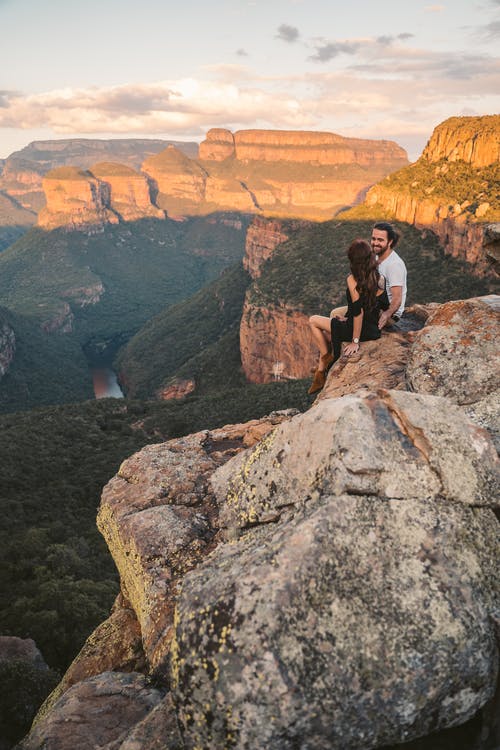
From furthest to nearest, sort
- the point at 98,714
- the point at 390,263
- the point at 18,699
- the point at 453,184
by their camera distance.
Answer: the point at 453,184
the point at 18,699
the point at 390,263
the point at 98,714

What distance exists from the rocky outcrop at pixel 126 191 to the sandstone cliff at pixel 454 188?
144 meters

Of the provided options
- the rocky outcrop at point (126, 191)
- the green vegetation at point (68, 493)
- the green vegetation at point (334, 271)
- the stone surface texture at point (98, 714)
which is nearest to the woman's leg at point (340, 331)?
the stone surface texture at point (98, 714)

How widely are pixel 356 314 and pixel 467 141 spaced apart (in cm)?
5871

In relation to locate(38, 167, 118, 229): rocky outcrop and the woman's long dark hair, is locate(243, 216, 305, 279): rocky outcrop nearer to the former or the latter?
the woman's long dark hair

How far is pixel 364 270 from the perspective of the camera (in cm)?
795

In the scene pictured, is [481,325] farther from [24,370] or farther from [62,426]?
[24,370]

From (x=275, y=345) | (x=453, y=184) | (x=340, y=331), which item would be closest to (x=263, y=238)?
(x=275, y=345)

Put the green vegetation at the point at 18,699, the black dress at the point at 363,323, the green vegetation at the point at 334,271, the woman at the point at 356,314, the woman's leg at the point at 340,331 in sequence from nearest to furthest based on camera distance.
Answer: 1. the woman at the point at 356,314
2. the black dress at the point at 363,323
3. the woman's leg at the point at 340,331
4. the green vegetation at the point at 18,699
5. the green vegetation at the point at 334,271

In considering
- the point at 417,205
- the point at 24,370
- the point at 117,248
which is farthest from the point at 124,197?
the point at 417,205

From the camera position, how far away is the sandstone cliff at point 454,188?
44875 mm

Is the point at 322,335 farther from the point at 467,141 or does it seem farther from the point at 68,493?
the point at 467,141

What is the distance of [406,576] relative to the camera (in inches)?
155

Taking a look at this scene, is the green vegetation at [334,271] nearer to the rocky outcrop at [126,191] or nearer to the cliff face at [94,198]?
the cliff face at [94,198]

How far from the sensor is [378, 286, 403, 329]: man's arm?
354 inches
